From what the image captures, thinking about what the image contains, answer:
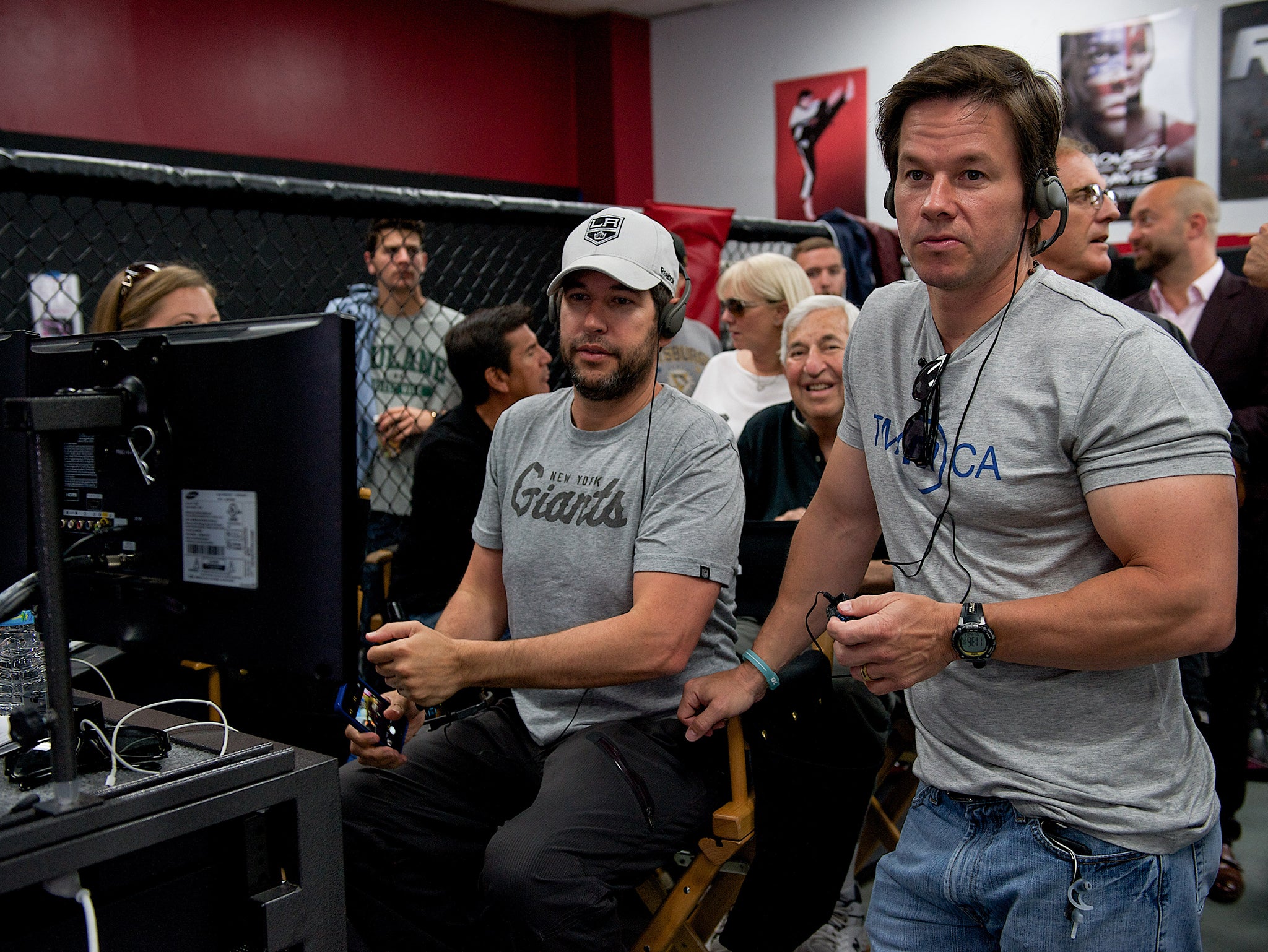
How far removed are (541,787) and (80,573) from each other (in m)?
0.72

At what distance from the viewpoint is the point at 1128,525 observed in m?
1.06

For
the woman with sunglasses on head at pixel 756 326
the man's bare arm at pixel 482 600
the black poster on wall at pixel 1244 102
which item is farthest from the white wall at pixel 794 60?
the man's bare arm at pixel 482 600

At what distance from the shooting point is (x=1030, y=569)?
1.16 meters

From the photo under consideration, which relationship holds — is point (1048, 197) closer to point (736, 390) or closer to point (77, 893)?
point (77, 893)

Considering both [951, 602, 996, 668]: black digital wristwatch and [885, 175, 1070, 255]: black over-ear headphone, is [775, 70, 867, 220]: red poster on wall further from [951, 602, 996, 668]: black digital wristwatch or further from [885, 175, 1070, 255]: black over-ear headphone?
[951, 602, 996, 668]: black digital wristwatch

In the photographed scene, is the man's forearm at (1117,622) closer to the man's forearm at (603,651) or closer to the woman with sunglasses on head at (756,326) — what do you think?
the man's forearm at (603,651)

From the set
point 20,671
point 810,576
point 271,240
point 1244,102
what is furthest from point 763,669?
point 1244,102

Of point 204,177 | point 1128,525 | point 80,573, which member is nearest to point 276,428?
point 80,573

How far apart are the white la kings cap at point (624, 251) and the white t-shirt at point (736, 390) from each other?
1.25 metres

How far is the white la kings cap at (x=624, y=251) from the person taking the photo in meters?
1.76

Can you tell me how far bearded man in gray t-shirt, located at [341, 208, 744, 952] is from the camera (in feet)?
4.91

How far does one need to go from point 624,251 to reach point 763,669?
0.75 metres

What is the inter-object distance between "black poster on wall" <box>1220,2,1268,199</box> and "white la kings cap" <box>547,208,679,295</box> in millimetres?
4611

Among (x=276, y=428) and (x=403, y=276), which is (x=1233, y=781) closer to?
(x=276, y=428)
